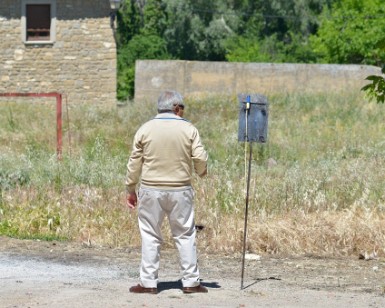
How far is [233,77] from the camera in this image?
28.2 metres

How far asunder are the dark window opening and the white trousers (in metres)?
22.2

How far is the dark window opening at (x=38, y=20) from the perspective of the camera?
3092cm

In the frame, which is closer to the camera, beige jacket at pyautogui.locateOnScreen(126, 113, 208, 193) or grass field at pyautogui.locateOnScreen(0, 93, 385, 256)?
beige jacket at pyautogui.locateOnScreen(126, 113, 208, 193)

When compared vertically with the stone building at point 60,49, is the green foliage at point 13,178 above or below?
below

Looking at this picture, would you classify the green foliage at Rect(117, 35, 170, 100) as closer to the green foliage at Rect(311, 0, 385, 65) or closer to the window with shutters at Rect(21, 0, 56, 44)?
the window with shutters at Rect(21, 0, 56, 44)

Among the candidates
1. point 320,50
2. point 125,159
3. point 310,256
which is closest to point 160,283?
point 310,256

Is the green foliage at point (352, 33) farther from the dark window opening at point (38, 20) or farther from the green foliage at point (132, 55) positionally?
the dark window opening at point (38, 20)

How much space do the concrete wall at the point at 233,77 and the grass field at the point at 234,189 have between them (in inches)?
187

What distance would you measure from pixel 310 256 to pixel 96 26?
64.1ft

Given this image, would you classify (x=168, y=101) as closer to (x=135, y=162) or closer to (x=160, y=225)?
(x=135, y=162)

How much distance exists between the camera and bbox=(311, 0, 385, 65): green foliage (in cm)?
3859

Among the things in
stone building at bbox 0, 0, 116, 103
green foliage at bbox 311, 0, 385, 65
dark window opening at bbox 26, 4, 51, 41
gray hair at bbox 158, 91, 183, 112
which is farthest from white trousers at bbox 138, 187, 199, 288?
green foliage at bbox 311, 0, 385, 65

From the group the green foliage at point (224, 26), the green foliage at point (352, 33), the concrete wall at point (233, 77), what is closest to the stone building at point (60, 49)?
the concrete wall at point (233, 77)

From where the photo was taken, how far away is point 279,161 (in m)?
19.7
